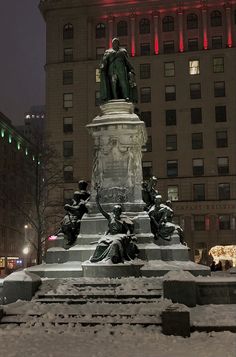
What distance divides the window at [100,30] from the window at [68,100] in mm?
9263

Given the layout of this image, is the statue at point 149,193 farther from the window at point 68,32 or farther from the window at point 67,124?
the window at point 68,32

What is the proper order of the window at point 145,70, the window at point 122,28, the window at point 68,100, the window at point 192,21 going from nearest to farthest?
1. the window at point 145,70
2. the window at point 192,21
3. the window at point 68,100
4. the window at point 122,28

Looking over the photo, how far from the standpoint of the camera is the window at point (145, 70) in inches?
2790

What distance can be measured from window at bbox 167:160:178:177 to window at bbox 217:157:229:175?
209 inches

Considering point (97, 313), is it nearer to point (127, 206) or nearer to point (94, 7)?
point (127, 206)

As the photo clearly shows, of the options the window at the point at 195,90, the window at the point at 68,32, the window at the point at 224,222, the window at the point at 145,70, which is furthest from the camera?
the window at the point at 68,32

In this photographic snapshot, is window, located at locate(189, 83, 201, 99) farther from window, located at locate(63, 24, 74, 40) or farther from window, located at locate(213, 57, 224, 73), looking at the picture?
window, located at locate(63, 24, 74, 40)

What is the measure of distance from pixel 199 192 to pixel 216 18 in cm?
2328

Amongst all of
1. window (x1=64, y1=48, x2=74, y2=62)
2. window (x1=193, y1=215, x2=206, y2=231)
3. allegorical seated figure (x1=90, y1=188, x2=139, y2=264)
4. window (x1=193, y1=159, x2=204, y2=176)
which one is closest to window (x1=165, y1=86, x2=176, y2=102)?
window (x1=193, y1=159, x2=204, y2=176)

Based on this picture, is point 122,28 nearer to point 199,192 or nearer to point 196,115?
point 196,115

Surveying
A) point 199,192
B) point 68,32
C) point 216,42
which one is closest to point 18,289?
point 199,192

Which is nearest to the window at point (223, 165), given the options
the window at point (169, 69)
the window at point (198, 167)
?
the window at point (198, 167)

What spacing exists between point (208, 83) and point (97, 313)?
58771mm

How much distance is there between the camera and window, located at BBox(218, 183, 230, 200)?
65731mm
